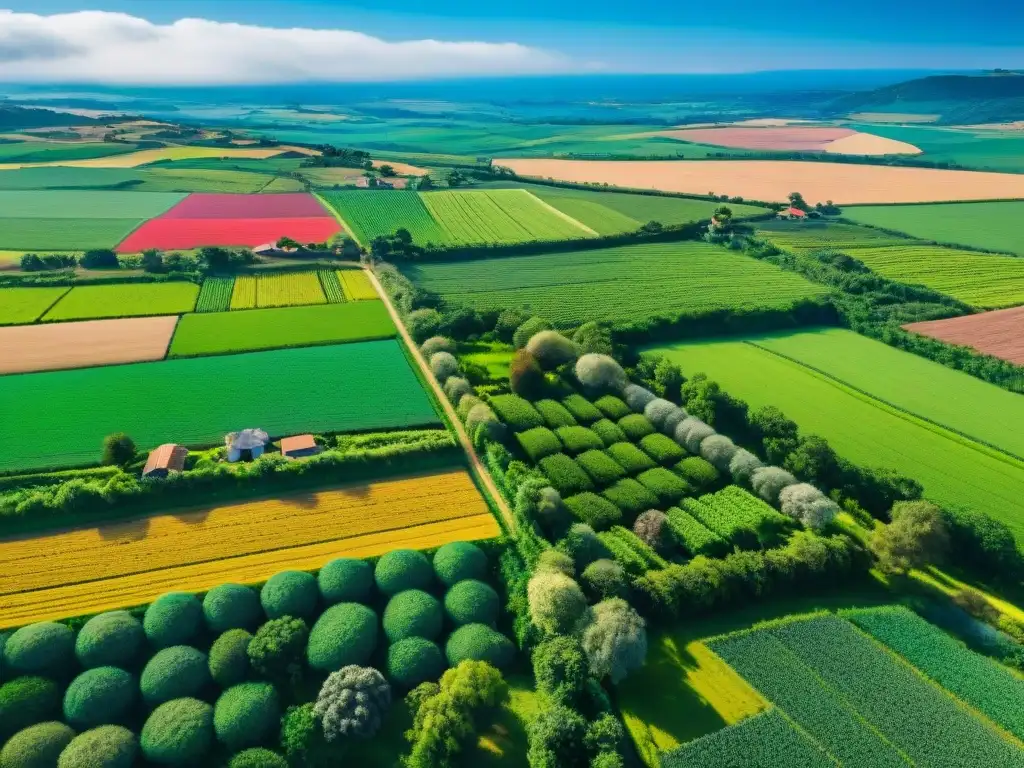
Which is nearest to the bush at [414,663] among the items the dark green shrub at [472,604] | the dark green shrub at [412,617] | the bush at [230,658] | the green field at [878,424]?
the dark green shrub at [412,617]

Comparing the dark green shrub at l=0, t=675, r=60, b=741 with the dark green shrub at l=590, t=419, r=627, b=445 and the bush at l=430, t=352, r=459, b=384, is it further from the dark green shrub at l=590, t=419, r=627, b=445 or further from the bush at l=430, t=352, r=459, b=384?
the dark green shrub at l=590, t=419, r=627, b=445

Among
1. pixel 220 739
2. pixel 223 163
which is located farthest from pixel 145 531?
pixel 223 163

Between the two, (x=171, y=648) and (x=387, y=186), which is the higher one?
(x=387, y=186)

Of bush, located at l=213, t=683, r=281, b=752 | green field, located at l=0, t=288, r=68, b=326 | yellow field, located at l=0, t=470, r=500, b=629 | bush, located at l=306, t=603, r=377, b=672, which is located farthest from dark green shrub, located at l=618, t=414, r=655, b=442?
green field, located at l=0, t=288, r=68, b=326

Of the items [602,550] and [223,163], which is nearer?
[602,550]

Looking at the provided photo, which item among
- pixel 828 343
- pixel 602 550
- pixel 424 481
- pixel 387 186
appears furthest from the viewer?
pixel 387 186

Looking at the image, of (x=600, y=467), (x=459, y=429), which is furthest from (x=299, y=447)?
(x=600, y=467)

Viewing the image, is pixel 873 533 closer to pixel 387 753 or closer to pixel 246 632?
pixel 387 753
